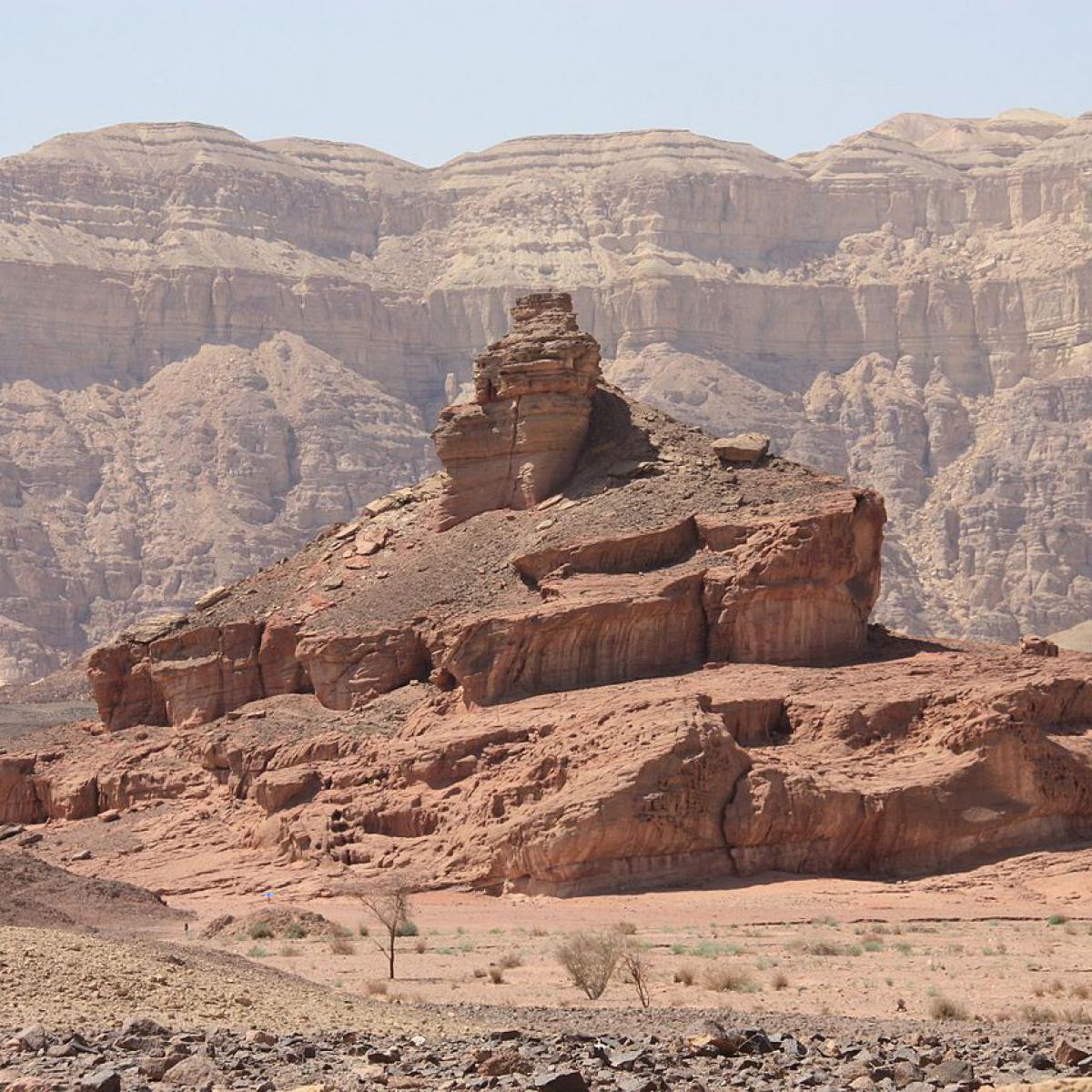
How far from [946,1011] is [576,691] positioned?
74.7ft

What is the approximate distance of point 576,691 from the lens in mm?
51500

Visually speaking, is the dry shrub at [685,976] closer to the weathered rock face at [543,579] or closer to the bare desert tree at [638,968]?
the bare desert tree at [638,968]

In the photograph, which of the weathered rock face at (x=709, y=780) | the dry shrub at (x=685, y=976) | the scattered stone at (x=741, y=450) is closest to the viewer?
the dry shrub at (x=685, y=976)

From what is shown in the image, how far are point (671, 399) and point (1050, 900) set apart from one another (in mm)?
127844

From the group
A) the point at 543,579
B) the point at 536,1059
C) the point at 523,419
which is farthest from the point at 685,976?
the point at 523,419

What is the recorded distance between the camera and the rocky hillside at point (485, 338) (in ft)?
545

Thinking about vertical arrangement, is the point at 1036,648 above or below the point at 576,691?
above

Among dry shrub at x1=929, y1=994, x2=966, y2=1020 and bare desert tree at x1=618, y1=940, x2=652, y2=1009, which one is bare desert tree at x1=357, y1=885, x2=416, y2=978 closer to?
bare desert tree at x1=618, y1=940, x2=652, y2=1009

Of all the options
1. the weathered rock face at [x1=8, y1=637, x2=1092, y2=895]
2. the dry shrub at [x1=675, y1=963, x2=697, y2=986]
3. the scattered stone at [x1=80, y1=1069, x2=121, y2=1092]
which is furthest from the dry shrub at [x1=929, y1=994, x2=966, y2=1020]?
the weathered rock face at [x1=8, y1=637, x2=1092, y2=895]

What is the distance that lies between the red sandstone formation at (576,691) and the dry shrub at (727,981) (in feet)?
40.2

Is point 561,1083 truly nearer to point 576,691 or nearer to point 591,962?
point 591,962

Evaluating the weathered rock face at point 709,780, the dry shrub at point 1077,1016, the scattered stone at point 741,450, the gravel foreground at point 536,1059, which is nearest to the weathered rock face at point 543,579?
the scattered stone at point 741,450

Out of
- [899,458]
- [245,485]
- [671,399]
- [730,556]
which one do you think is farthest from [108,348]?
[730,556]

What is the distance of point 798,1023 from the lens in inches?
1078
